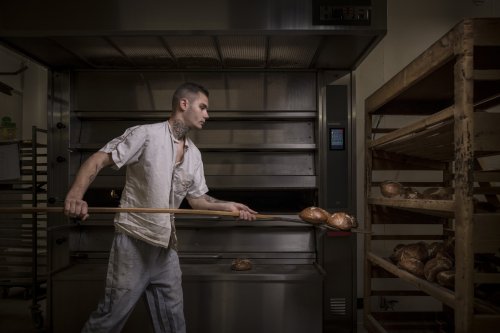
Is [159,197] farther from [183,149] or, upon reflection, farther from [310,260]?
[310,260]

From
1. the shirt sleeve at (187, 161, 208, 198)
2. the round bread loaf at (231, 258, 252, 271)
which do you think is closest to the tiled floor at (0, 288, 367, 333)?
the round bread loaf at (231, 258, 252, 271)

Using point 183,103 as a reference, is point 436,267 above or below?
below

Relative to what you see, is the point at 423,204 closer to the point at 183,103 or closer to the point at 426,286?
the point at 426,286

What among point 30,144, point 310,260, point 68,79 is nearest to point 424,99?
point 310,260

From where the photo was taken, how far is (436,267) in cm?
202

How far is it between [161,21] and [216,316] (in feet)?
6.65

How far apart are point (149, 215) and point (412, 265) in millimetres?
1502

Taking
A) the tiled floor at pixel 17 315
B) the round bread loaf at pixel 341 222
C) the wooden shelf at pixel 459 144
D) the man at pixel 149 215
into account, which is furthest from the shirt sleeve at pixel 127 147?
the tiled floor at pixel 17 315

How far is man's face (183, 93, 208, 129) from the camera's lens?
2438 millimetres

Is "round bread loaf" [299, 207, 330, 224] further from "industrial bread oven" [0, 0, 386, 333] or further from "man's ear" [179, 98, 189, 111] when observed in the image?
"man's ear" [179, 98, 189, 111]

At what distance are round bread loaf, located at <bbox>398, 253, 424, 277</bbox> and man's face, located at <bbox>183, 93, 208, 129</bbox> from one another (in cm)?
146

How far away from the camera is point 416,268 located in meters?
2.23

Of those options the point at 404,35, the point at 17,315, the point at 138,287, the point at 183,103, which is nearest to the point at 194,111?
the point at 183,103

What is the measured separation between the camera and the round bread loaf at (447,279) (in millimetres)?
1870
